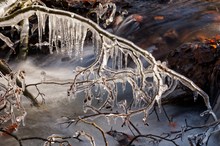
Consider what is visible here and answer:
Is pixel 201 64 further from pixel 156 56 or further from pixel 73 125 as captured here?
pixel 73 125

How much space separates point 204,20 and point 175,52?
2182mm

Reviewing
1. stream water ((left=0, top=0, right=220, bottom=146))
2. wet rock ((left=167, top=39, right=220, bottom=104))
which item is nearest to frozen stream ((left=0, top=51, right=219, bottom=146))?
stream water ((left=0, top=0, right=220, bottom=146))

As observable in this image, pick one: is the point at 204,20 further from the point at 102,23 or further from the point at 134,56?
the point at 134,56

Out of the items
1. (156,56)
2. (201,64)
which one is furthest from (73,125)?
(156,56)

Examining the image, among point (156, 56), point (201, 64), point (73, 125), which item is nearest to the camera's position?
point (73, 125)

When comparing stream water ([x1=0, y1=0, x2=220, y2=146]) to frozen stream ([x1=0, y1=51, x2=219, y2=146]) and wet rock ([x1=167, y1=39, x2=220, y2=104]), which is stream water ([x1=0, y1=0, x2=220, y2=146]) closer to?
frozen stream ([x1=0, y1=51, x2=219, y2=146])

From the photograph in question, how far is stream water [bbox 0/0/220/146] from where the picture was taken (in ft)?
17.8

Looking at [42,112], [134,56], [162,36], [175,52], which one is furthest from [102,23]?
[134,56]

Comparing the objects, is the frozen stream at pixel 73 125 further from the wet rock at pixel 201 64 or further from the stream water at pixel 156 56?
the wet rock at pixel 201 64

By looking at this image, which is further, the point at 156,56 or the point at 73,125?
the point at 156,56

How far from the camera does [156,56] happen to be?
23.3 feet

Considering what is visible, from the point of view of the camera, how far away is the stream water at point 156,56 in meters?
5.43

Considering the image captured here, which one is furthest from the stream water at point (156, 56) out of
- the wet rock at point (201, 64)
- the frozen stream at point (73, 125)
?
the wet rock at point (201, 64)

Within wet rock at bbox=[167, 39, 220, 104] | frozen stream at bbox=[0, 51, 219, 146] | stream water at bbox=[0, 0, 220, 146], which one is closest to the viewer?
frozen stream at bbox=[0, 51, 219, 146]
